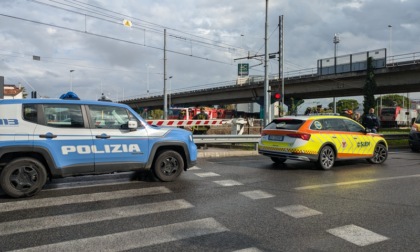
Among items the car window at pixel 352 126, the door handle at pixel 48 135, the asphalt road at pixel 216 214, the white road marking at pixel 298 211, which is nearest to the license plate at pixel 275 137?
the asphalt road at pixel 216 214

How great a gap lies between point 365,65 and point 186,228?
38.1 metres

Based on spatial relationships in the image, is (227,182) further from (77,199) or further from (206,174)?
(77,199)

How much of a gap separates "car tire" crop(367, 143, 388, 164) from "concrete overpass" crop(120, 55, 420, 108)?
72.4 ft

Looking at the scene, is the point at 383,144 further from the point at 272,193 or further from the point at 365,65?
the point at 365,65

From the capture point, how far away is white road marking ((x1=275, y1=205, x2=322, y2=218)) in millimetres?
5287

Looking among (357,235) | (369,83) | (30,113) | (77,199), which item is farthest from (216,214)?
(369,83)

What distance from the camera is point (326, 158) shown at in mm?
9852

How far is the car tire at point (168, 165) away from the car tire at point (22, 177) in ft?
7.17

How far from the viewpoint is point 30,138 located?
600 cm

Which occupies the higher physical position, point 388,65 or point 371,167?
point 388,65

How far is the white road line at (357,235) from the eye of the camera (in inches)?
167

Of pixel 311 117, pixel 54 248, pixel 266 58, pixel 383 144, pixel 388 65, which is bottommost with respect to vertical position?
pixel 54 248

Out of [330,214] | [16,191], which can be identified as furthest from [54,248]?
[330,214]

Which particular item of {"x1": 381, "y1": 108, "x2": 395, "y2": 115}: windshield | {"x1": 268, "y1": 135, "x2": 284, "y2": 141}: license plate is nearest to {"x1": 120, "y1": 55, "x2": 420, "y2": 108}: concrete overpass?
{"x1": 381, "y1": 108, "x2": 395, "y2": 115}: windshield
